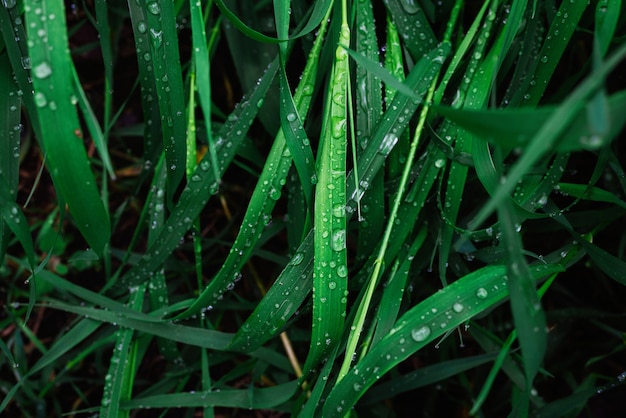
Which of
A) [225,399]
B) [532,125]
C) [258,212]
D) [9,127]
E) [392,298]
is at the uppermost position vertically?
[532,125]

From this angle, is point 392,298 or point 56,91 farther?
point 392,298

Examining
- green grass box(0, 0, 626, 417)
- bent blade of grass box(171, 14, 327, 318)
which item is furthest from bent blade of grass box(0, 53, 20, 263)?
bent blade of grass box(171, 14, 327, 318)

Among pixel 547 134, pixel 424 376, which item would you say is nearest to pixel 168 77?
pixel 547 134

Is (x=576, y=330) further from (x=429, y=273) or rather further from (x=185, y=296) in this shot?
(x=185, y=296)

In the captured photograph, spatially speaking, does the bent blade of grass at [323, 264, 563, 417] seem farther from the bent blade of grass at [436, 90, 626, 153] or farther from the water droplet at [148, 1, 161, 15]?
the water droplet at [148, 1, 161, 15]

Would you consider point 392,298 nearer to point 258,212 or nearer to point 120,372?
point 258,212

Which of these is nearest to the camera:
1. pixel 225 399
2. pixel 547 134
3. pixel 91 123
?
pixel 547 134

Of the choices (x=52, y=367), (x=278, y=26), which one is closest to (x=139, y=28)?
(x=278, y=26)
